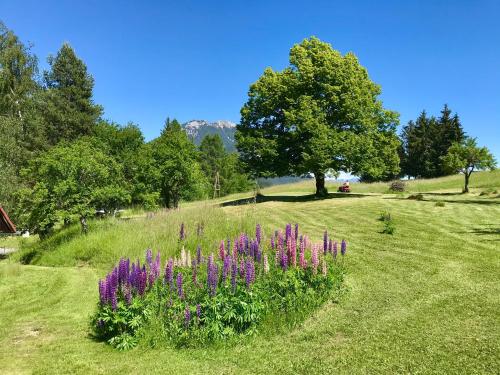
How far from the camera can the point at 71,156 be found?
18.1m

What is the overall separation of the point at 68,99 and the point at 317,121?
34557 mm

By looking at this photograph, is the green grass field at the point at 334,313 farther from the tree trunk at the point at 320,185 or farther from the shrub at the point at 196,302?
the tree trunk at the point at 320,185

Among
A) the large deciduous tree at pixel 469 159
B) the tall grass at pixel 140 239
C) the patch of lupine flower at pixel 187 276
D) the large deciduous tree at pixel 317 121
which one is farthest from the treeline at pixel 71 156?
the large deciduous tree at pixel 469 159

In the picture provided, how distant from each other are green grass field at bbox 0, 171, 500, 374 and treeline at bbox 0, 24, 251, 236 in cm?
404

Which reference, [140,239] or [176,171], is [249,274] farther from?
[176,171]

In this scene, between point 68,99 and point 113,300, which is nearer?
point 113,300

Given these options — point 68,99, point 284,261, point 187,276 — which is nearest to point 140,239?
point 187,276

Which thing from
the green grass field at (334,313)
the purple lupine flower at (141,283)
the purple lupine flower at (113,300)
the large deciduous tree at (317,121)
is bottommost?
the green grass field at (334,313)

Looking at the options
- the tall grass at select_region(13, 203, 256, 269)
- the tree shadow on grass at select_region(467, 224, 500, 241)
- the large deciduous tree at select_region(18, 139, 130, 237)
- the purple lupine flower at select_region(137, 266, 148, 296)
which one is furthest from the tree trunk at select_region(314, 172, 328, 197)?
the purple lupine flower at select_region(137, 266, 148, 296)

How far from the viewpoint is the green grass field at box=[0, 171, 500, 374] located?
5586 millimetres

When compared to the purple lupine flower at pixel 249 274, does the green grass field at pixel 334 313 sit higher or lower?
lower

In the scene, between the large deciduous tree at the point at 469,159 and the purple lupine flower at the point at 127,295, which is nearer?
the purple lupine flower at the point at 127,295

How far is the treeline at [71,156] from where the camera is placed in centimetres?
1812

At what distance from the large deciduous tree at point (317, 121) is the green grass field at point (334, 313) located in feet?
50.5
